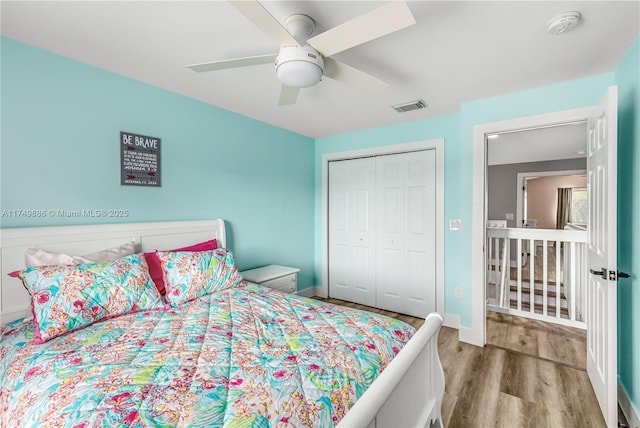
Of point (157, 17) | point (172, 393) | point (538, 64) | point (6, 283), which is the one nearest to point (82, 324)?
point (6, 283)

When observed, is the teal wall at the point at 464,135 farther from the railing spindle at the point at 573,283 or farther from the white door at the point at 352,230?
the railing spindle at the point at 573,283

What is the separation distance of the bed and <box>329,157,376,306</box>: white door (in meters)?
2.13

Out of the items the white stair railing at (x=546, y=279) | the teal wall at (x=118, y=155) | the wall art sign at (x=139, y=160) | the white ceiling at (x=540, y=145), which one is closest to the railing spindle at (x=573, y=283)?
the white stair railing at (x=546, y=279)

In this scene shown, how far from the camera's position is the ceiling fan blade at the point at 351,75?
1.69 metres

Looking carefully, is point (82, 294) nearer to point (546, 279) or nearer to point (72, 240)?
point (72, 240)

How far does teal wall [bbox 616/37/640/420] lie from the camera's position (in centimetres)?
176

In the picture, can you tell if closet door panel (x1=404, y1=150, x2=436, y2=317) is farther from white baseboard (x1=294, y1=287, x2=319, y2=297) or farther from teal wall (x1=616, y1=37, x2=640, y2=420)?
teal wall (x1=616, y1=37, x2=640, y2=420)

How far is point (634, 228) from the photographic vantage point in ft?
5.87

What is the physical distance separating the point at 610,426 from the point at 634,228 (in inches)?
→ 45.3

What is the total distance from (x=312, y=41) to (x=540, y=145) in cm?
510

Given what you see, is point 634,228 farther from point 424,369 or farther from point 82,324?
point 82,324

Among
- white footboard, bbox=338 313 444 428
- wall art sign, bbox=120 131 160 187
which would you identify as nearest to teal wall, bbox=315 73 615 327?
white footboard, bbox=338 313 444 428

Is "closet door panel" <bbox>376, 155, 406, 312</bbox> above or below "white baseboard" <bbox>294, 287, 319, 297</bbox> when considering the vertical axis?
above

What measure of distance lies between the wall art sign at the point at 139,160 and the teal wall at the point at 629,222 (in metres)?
3.34
